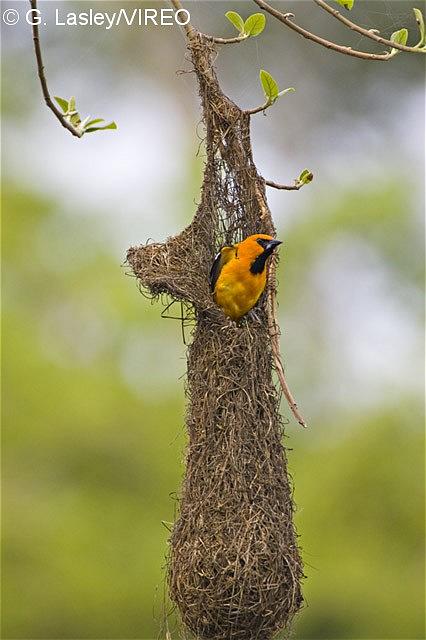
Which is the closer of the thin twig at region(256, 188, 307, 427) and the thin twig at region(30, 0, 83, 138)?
the thin twig at region(30, 0, 83, 138)

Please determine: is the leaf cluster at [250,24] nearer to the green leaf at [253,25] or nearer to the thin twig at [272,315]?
the green leaf at [253,25]

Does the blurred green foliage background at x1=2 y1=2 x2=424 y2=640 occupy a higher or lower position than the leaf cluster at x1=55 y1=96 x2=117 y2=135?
higher

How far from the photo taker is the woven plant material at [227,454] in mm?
2361

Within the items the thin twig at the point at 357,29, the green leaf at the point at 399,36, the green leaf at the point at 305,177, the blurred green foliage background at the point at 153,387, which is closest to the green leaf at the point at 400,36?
the green leaf at the point at 399,36

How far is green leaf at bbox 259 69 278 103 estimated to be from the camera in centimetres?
213

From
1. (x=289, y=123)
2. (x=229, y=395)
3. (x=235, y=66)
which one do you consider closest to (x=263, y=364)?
(x=229, y=395)

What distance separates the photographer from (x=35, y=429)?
5.03m

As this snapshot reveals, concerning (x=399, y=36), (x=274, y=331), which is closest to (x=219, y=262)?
(x=274, y=331)

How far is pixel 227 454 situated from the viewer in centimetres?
241

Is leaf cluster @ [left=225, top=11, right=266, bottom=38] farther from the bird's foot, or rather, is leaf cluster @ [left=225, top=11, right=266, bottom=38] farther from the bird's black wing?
the bird's foot

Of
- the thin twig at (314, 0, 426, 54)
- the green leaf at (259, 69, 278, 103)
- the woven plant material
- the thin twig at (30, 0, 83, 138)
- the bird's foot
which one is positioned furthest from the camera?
the bird's foot

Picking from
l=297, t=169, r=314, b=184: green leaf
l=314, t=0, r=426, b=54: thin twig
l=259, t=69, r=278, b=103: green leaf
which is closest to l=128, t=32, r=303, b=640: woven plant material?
l=297, t=169, r=314, b=184: green leaf

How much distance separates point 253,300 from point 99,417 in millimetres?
2528

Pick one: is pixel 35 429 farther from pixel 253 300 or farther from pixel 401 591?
pixel 253 300
